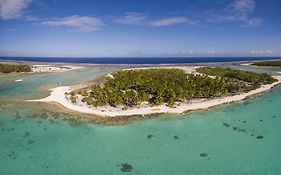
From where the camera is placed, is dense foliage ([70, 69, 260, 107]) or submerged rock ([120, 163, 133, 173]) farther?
dense foliage ([70, 69, 260, 107])

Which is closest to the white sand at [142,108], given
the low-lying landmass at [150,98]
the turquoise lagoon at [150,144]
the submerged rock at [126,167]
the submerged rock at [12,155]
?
the low-lying landmass at [150,98]

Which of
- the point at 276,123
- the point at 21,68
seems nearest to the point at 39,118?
the point at 276,123

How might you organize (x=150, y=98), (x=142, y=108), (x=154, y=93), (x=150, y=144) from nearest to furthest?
1. (x=150, y=144)
2. (x=142, y=108)
3. (x=150, y=98)
4. (x=154, y=93)

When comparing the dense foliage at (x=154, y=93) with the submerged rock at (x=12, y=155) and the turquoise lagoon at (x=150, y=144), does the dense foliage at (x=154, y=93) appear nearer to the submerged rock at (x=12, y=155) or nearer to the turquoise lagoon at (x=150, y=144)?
the turquoise lagoon at (x=150, y=144)

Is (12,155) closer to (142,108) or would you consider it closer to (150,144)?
(150,144)

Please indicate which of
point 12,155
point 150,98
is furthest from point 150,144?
point 150,98

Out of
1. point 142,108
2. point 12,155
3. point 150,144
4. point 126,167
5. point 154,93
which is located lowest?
point 126,167

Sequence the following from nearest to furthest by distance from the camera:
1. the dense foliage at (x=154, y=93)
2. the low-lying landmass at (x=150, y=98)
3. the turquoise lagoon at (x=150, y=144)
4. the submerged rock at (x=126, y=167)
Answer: the submerged rock at (x=126, y=167) → the turquoise lagoon at (x=150, y=144) → the low-lying landmass at (x=150, y=98) → the dense foliage at (x=154, y=93)

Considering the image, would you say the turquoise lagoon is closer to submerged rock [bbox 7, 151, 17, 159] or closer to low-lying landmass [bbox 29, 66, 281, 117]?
submerged rock [bbox 7, 151, 17, 159]

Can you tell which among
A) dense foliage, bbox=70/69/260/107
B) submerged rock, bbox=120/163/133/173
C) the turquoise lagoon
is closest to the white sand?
dense foliage, bbox=70/69/260/107
